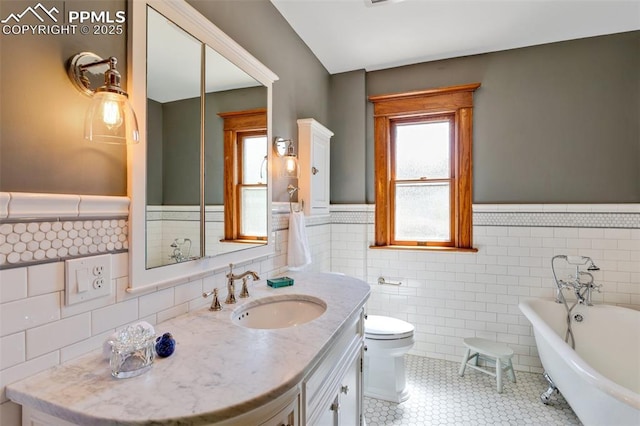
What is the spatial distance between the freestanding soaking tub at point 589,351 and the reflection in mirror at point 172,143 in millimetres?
2001

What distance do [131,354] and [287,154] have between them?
154cm

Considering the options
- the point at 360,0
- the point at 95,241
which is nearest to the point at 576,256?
the point at 360,0

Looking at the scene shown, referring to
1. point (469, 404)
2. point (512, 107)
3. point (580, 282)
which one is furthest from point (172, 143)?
point (580, 282)

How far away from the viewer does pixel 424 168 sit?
301cm

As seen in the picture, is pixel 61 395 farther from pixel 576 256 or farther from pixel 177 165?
pixel 576 256

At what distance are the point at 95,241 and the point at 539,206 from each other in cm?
301

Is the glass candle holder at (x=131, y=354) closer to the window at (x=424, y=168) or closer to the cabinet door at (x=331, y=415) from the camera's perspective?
the cabinet door at (x=331, y=415)

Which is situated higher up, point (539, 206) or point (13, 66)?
point (13, 66)

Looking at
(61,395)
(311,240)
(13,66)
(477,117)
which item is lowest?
(61,395)

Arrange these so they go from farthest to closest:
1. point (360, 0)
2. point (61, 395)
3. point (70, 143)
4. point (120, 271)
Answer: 1. point (360, 0)
2. point (120, 271)
3. point (70, 143)
4. point (61, 395)

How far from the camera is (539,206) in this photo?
2619mm

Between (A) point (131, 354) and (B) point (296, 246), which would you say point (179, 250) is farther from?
(B) point (296, 246)

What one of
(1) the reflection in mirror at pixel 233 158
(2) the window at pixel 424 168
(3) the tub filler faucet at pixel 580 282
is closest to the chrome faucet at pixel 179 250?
(1) the reflection in mirror at pixel 233 158

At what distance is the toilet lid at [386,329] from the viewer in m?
2.20
